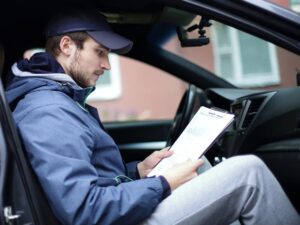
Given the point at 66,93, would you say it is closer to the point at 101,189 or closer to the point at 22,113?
the point at 22,113

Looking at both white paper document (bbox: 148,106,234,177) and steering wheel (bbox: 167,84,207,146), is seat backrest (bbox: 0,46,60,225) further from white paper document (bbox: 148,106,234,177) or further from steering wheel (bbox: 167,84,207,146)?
steering wheel (bbox: 167,84,207,146)

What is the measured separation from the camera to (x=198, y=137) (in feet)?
6.56

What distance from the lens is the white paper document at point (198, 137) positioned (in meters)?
1.94

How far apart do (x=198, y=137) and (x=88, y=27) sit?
60 centimetres

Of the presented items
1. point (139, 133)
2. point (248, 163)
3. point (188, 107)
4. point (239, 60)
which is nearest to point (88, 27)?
point (248, 163)

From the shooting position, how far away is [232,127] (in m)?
2.57

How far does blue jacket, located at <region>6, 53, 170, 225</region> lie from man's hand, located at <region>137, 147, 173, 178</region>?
289 millimetres

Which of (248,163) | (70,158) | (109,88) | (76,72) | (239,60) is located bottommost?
(109,88)

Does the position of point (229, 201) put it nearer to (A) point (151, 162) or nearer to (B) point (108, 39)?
(A) point (151, 162)

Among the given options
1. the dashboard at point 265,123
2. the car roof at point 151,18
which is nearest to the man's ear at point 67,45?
the car roof at point 151,18

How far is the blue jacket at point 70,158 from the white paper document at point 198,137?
196 millimetres

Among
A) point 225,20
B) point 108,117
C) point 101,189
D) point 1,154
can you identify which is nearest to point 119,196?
point 101,189

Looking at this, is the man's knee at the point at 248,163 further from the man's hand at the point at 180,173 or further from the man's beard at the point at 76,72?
the man's beard at the point at 76,72

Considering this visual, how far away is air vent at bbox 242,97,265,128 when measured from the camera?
96.1 inches
